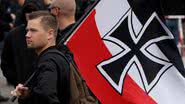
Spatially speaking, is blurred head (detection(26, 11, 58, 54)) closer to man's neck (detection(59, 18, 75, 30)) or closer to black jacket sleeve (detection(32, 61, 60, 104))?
black jacket sleeve (detection(32, 61, 60, 104))

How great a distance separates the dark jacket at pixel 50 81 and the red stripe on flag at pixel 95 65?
0.78 metres

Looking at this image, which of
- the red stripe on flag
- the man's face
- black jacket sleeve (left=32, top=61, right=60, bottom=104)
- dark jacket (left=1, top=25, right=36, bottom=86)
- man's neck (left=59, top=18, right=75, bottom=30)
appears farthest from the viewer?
dark jacket (left=1, top=25, right=36, bottom=86)

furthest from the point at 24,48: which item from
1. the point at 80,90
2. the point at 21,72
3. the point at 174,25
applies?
the point at 174,25

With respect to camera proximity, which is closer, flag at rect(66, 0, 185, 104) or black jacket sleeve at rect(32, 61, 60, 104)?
black jacket sleeve at rect(32, 61, 60, 104)

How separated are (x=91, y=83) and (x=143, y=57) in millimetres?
480

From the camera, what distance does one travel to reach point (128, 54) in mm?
5742

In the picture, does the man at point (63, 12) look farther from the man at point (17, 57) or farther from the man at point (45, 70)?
the man at point (45, 70)

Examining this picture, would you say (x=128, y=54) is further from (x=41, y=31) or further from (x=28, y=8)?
(x=28, y=8)

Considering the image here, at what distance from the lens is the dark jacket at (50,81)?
469 cm

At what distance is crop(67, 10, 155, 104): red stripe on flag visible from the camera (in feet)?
18.6

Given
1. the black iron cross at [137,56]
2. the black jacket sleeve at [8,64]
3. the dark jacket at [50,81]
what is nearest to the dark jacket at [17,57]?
the black jacket sleeve at [8,64]

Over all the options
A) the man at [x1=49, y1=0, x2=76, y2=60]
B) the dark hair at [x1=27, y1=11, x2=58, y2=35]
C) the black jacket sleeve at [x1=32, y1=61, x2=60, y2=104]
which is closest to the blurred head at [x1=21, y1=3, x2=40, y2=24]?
the man at [x1=49, y1=0, x2=76, y2=60]

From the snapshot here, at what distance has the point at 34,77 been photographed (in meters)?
4.85

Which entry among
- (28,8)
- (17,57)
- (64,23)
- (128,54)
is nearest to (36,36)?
(128,54)
